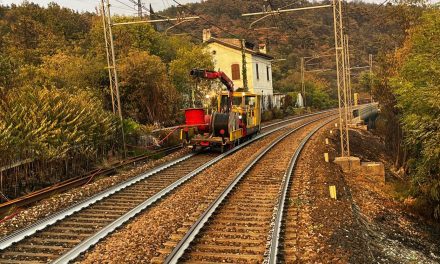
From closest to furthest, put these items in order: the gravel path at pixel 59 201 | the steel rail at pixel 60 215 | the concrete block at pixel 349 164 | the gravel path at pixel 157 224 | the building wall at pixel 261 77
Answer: the gravel path at pixel 157 224
the steel rail at pixel 60 215
the gravel path at pixel 59 201
the concrete block at pixel 349 164
the building wall at pixel 261 77

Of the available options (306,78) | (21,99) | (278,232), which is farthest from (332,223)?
(306,78)

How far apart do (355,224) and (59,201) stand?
741cm

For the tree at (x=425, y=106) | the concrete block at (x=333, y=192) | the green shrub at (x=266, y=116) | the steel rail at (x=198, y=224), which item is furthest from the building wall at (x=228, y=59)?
the concrete block at (x=333, y=192)

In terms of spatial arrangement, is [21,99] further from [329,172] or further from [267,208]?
[329,172]

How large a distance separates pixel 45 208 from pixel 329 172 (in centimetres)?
931

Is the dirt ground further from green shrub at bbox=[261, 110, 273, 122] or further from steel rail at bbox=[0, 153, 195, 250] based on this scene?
green shrub at bbox=[261, 110, 273, 122]

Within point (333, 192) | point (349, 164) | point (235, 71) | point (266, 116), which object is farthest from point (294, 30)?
point (333, 192)

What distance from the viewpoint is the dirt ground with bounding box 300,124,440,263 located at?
25.0 ft

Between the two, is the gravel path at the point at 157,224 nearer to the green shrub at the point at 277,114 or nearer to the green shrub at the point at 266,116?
the green shrub at the point at 266,116

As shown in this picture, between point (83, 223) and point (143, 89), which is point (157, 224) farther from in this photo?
point (143, 89)

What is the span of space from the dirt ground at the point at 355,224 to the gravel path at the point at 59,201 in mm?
5659

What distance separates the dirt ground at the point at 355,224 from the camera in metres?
7.61

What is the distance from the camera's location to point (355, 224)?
9.38m

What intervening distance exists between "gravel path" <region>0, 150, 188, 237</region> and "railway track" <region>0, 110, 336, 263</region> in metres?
0.42
